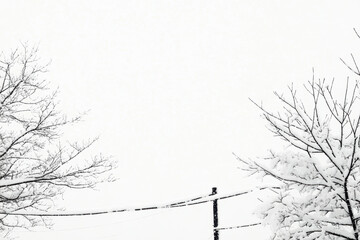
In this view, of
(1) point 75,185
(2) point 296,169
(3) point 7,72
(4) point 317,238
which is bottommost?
(4) point 317,238

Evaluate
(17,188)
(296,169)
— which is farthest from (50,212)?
(296,169)

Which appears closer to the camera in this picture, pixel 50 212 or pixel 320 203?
pixel 320 203

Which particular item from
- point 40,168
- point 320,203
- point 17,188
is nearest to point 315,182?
point 320,203

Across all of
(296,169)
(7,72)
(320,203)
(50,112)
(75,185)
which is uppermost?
(7,72)

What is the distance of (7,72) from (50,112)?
1.67m

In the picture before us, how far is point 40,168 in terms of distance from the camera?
30.8 ft

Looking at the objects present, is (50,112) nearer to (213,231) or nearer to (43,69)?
(43,69)

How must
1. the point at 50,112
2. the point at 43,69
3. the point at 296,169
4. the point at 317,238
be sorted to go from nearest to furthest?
the point at 317,238 < the point at 296,169 < the point at 50,112 < the point at 43,69

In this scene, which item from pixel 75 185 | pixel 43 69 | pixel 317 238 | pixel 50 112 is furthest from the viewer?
pixel 43 69

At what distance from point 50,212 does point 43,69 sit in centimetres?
429

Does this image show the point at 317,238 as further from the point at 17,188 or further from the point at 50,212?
the point at 17,188

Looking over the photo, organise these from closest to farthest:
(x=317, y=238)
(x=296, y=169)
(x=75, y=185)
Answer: (x=317, y=238) < (x=296, y=169) < (x=75, y=185)

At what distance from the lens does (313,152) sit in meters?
4.59

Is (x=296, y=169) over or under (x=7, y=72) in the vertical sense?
under
